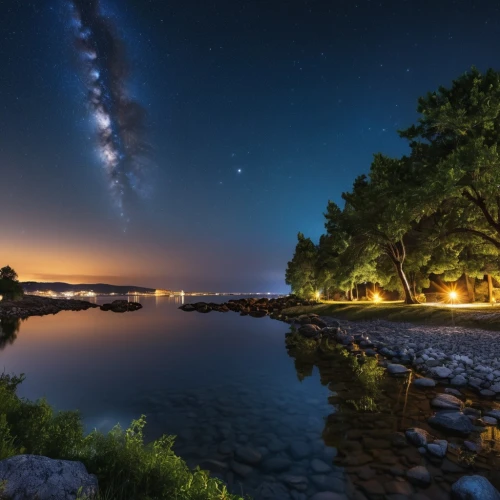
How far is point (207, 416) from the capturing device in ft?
34.6

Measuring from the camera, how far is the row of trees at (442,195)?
20.8 m

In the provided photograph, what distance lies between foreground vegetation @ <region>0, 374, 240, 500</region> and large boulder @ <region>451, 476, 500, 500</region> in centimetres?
394

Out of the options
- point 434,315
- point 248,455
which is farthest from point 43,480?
point 434,315

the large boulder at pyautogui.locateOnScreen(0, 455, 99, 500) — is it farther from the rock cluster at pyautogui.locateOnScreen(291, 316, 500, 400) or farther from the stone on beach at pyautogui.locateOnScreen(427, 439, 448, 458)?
the rock cluster at pyautogui.locateOnScreen(291, 316, 500, 400)

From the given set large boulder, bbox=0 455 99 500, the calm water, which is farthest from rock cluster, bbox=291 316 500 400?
large boulder, bbox=0 455 99 500

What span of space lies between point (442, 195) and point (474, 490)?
19442 millimetres

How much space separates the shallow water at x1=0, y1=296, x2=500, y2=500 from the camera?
6.57 meters

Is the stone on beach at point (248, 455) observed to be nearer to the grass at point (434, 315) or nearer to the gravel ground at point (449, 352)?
the gravel ground at point (449, 352)

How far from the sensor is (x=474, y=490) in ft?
17.6

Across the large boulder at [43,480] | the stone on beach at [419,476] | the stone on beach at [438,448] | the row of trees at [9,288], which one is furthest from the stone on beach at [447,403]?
the row of trees at [9,288]

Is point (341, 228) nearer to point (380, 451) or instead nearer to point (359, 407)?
point (359, 407)

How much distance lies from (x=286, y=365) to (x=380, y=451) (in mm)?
11261

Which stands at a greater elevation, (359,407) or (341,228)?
(341,228)

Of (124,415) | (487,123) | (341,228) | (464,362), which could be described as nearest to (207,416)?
(124,415)
